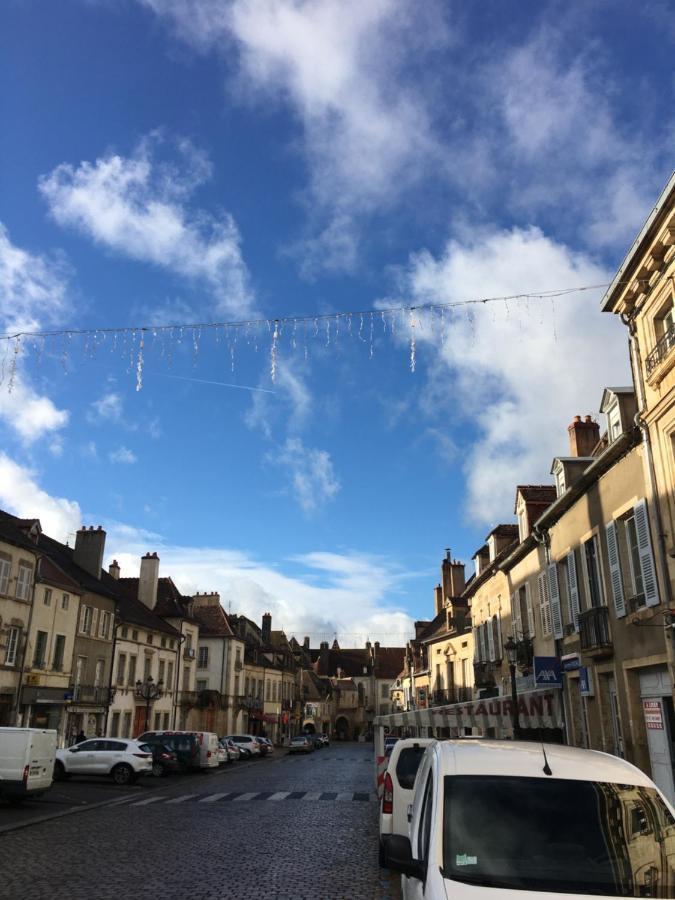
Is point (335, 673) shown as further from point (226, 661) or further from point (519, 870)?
point (519, 870)

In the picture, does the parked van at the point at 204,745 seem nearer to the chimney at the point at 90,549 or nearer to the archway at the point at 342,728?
the chimney at the point at 90,549

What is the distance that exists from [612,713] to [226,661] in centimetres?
4551

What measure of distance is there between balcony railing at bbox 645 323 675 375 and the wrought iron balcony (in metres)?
5.37

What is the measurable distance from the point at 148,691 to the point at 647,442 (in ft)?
110

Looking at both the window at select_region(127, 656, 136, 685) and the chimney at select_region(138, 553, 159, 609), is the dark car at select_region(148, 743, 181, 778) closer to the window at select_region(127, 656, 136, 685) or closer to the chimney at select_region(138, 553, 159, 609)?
the window at select_region(127, 656, 136, 685)

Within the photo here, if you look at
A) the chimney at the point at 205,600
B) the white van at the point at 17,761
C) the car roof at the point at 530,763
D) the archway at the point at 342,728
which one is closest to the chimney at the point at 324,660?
the archway at the point at 342,728

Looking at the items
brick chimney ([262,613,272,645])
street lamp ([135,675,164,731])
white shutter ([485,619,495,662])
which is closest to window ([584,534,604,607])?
white shutter ([485,619,495,662])

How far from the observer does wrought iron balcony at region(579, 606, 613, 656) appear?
53.5ft

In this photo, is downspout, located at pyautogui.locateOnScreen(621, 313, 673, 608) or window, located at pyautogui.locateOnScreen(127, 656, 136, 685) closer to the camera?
downspout, located at pyautogui.locateOnScreen(621, 313, 673, 608)

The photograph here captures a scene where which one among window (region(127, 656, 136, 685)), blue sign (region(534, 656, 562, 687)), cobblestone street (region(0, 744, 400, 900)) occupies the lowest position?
cobblestone street (region(0, 744, 400, 900))

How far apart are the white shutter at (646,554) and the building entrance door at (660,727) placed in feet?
4.51

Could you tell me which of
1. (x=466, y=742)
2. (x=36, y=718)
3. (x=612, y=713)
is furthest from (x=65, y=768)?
(x=466, y=742)

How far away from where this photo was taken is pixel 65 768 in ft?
87.4

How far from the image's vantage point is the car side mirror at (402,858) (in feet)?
13.8
